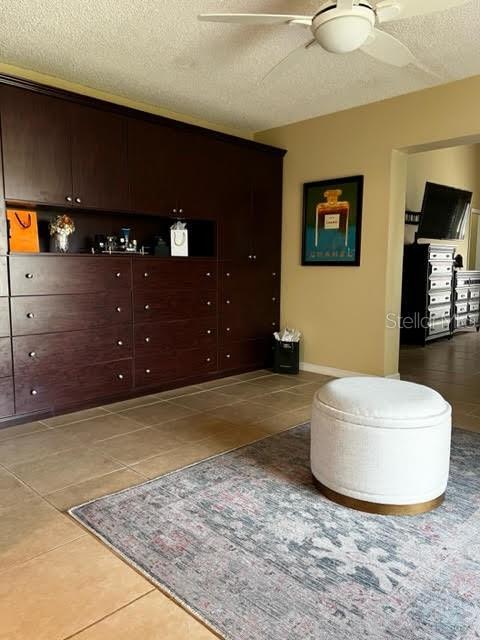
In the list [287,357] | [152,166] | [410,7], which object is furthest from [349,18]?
[287,357]

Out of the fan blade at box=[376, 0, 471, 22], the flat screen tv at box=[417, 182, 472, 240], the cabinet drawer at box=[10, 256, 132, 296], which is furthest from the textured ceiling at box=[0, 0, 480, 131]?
the flat screen tv at box=[417, 182, 472, 240]

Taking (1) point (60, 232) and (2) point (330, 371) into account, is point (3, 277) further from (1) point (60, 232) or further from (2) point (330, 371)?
(2) point (330, 371)

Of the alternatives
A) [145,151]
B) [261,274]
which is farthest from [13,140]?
[261,274]

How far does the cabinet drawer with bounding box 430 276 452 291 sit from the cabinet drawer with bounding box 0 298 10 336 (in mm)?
5704

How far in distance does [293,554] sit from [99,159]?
3.14 m

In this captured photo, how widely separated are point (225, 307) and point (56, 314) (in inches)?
68.7

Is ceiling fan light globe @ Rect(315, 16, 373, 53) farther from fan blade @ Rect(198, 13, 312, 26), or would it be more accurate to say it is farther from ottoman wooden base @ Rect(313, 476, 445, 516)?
ottoman wooden base @ Rect(313, 476, 445, 516)

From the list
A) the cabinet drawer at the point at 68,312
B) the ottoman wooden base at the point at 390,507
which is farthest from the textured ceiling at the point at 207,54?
the ottoman wooden base at the point at 390,507

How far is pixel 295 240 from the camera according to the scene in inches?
202

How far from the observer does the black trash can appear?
4.95m

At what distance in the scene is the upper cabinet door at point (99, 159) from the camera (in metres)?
3.54

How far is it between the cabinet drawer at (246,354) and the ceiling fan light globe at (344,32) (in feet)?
9.76

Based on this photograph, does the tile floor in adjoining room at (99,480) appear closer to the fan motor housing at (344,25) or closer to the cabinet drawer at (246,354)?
the cabinet drawer at (246,354)

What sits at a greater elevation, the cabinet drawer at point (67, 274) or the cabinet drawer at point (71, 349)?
the cabinet drawer at point (67, 274)
